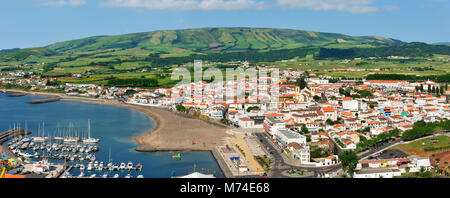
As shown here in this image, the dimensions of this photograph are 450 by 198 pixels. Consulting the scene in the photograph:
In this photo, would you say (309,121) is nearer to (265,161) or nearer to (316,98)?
(265,161)

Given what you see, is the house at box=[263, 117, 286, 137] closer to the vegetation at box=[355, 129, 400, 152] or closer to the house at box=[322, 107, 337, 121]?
the house at box=[322, 107, 337, 121]

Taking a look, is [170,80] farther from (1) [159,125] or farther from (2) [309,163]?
(2) [309,163]

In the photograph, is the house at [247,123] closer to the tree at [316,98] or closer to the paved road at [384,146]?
the paved road at [384,146]

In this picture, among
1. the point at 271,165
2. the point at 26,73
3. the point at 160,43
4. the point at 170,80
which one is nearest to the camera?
the point at 271,165

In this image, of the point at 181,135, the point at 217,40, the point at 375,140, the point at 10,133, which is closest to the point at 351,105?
the point at 375,140

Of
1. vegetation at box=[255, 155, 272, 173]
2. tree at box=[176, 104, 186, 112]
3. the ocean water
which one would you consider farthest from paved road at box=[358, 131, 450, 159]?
tree at box=[176, 104, 186, 112]

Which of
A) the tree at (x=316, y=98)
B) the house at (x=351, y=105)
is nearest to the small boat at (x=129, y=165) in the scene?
the house at (x=351, y=105)
